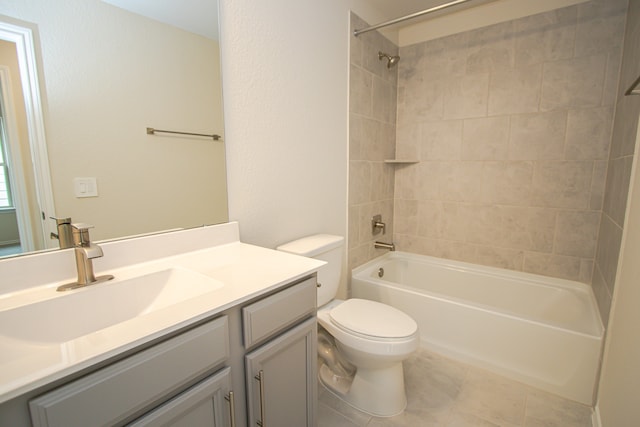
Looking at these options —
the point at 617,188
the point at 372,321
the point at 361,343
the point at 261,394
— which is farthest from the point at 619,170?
the point at 261,394

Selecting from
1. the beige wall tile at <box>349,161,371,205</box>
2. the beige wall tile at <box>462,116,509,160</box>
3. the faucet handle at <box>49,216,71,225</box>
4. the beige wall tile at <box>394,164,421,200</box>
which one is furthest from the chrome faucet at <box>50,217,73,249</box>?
the beige wall tile at <box>462,116,509,160</box>

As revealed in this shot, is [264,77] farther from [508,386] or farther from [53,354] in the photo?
[508,386]

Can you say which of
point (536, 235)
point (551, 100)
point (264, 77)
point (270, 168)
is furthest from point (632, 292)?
point (264, 77)

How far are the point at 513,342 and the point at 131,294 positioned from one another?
1.95 metres

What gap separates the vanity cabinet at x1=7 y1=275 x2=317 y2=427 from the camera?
60cm

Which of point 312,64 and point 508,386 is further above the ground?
point 312,64

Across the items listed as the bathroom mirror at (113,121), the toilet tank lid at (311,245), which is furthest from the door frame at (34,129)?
the toilet tank lid at (311,245)

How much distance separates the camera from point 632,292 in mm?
1185

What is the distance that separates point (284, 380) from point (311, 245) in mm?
A: 721

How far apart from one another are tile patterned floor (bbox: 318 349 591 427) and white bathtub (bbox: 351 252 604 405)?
9 centimetres

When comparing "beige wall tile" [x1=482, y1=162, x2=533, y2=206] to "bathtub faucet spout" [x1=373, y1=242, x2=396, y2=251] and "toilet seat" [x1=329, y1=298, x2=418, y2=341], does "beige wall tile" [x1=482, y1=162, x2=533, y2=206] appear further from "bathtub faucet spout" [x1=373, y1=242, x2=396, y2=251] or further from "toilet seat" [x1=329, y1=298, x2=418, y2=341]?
"toilet seat" [x1=329, y1=298, x2=418, y2=341]

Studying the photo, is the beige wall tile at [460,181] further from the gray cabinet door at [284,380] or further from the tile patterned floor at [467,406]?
the gray cabinet door at [284,380]

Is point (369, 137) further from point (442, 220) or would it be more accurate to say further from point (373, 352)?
point (373, 352)

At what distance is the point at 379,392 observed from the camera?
5.16 ft
